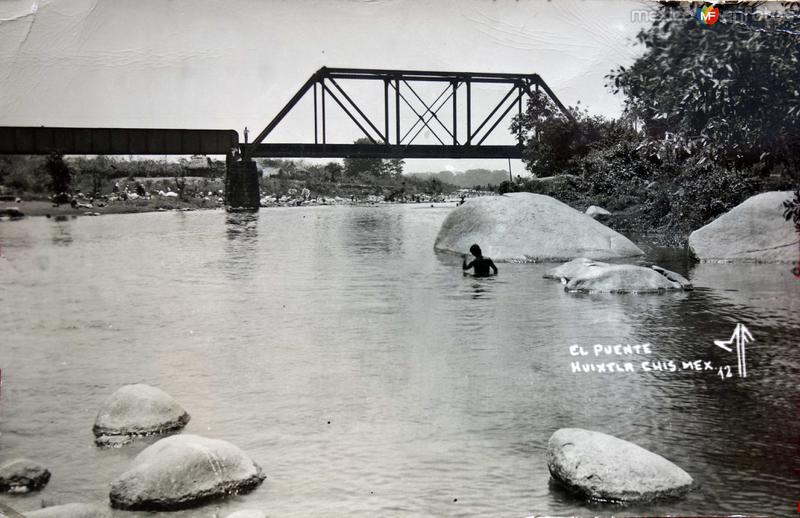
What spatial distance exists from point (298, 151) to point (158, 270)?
2.45 metres

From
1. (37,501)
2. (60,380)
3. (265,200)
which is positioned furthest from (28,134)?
(265,200)

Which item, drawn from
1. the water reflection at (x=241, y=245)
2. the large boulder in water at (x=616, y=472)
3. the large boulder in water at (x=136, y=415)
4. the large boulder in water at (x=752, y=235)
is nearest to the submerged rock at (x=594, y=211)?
the large boulder in water at (x=752, y=235)

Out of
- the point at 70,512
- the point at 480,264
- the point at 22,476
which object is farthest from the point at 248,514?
the point at 480,264

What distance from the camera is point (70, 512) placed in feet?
10.7

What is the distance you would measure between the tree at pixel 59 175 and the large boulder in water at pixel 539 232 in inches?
169

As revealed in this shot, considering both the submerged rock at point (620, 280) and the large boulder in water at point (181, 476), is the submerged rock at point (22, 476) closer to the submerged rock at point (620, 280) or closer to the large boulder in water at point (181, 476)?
the large boulder in water at point (181, 476)

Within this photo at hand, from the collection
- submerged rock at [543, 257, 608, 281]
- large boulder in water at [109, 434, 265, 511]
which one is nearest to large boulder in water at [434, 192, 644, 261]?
submerged rock at [543, 257, 608, 281]

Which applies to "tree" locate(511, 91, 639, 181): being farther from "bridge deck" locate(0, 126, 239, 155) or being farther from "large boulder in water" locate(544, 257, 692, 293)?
"bridge deck" locate(0, 126, 239, 155)

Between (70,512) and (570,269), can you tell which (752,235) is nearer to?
(570,269)

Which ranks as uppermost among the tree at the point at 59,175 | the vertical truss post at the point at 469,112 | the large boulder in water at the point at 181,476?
the vertical truss post at the point at 469,112

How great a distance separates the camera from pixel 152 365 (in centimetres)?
550

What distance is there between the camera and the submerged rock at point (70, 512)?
128 inches

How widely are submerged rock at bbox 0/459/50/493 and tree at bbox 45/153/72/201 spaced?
3078 millimetres

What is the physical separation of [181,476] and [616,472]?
6.62 feet
